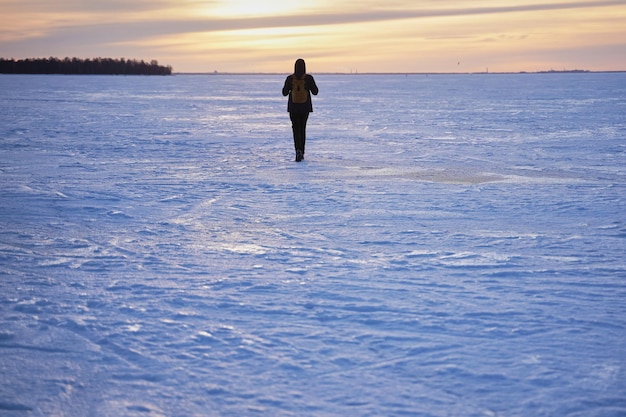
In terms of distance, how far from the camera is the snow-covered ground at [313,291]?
2664 mm

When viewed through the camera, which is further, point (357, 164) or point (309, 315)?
point (357, 164)

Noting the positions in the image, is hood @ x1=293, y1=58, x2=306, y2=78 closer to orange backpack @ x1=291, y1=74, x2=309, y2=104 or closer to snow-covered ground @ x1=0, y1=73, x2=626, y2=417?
orange backpack @ x1=291, y1=74, x2=309, y2=104

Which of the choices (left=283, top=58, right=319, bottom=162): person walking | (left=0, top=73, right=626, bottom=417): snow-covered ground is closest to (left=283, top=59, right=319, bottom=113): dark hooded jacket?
(left=283, top=58, right=319, bottom=162): person walking

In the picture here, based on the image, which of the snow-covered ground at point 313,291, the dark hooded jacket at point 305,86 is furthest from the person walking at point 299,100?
the snow-covered ground at point 313,291

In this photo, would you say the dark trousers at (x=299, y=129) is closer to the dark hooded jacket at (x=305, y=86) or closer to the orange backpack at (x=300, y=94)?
the dark hooded jacket at (x=305, y=86)

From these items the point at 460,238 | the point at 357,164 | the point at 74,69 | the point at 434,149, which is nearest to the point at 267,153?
the point at 357,164

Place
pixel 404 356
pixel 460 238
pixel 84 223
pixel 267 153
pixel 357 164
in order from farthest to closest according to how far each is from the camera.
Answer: pixel 267 153
pixel 357 164
pixel 84 223
pixel 460 238
pixel 404 356

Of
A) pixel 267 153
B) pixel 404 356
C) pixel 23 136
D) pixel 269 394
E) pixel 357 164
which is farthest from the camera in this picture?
pixel 23 136

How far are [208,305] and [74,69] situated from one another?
146415mm

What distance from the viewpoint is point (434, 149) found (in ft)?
38.6

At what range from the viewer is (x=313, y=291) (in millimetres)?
3975

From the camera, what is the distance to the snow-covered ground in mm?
2664

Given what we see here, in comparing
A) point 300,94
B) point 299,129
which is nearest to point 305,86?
point 300,94

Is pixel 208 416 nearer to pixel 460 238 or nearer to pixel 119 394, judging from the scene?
pixel 119 394
